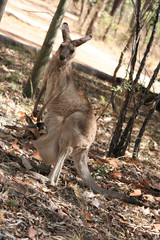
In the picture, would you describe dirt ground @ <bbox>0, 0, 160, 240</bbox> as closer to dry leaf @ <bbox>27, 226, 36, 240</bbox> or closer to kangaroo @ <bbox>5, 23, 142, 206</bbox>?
dry leaf @ <bbox>27, 226, 36, 240</bbox>

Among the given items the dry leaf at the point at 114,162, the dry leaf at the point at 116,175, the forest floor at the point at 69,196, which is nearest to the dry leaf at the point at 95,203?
the forest floor at the point at 69,196

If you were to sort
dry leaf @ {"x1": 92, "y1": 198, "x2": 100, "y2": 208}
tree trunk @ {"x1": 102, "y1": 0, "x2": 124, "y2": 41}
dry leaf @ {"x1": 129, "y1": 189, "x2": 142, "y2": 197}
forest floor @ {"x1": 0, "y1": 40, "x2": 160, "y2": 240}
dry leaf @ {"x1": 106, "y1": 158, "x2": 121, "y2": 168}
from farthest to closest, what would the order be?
tree trunk @ {"x1": 102, "y1": 0, "x2": 124, "y2": 41} < dry leaf @ {"x1": 106, "y1": 158, "x2": 121, "y2": 168} < dry leaf @ {"x1": 129, "y1": 189, "x2": 142, "y2": 197} < dry leaf @ {"x1": 92, "y1": 198, "x2": 100, "y2": 208} < forest floor @ {"x1": 0, "y1": 40, "x2": 160, "y2": 240}

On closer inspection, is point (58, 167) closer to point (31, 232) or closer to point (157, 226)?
point (31, 232)

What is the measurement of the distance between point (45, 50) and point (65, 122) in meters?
3.01

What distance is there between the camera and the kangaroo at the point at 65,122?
3844 millimetres

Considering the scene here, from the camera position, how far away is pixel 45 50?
647cm

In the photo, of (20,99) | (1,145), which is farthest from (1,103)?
(1,145)

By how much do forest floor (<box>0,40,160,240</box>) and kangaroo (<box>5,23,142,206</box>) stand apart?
0.19 metres

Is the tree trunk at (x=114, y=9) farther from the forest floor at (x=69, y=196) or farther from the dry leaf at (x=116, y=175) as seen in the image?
the dry leaf at (x=116, y=175)

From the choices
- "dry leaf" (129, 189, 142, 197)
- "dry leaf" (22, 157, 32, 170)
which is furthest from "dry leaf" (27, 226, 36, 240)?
"dry leaf" (129, 189, 142, 197)

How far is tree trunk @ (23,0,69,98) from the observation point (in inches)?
243

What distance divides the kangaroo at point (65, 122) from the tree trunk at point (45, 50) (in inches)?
87.2

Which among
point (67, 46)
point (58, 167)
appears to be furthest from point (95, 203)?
point (67, 46)

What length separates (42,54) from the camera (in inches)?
256
